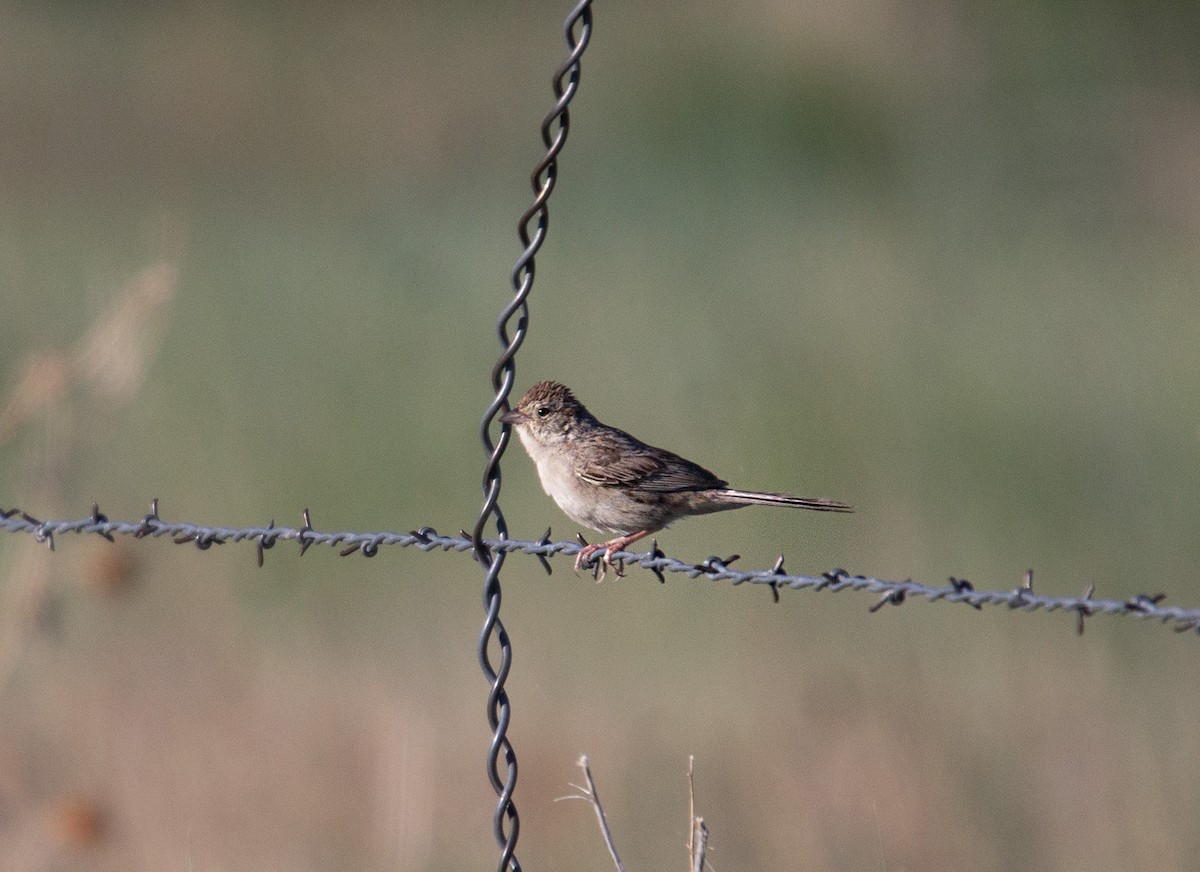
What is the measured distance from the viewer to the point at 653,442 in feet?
30.9

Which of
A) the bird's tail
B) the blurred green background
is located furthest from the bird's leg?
the blurred green background

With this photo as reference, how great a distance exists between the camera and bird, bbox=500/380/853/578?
5.88 metres

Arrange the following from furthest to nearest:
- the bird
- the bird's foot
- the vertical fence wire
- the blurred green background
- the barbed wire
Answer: the blurred green background
the bird
the bird's foot
the vertical fence wire
the barbed wire

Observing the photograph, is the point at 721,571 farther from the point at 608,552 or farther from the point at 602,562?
the point at 602,562

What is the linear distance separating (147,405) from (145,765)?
11.4ft

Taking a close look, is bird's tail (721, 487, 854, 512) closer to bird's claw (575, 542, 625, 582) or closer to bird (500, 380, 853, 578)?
bird (500, 380, 853, 578)

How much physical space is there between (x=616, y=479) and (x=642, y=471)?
0.11 metres

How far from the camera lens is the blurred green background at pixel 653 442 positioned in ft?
22.4

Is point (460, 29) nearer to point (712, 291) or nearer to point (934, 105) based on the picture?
point (934, 105)

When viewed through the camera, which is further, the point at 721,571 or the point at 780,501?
the point at 780,501

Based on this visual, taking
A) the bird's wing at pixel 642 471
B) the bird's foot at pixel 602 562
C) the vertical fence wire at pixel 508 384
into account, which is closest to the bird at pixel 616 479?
the bird's wing at pixel 642 471

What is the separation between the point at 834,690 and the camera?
7070mm

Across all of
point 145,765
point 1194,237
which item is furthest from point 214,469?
point 1194,237

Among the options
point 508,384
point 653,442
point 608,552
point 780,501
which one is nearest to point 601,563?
point 608,552
